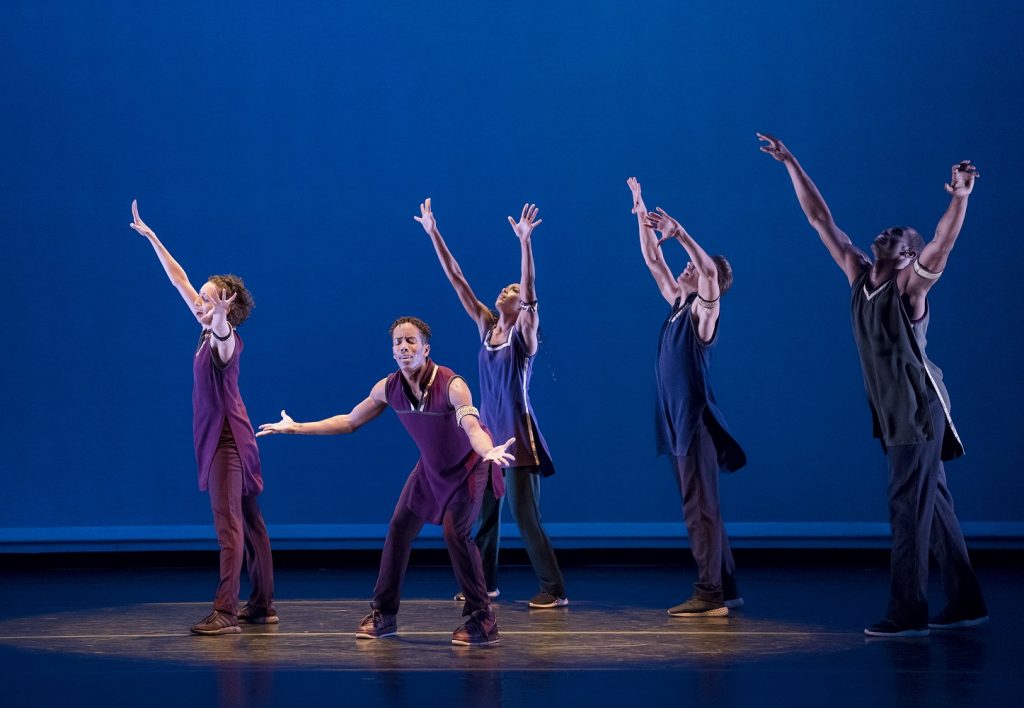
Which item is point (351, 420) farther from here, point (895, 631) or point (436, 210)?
point (436, 210)

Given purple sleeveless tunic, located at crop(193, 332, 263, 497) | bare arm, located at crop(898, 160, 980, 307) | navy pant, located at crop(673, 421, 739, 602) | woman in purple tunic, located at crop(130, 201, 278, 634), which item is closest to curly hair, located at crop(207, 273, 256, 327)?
woman in purple tunic, located at crop(130, 201, 278, 634)

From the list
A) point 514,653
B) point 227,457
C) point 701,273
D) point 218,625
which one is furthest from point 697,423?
point 218,625

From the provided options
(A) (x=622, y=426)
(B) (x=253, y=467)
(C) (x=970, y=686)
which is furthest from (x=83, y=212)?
(C) (x=970, y=686)

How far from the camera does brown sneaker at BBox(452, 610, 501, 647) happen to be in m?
3.86

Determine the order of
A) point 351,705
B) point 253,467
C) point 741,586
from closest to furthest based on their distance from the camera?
point 351,705, point 253,467, point 741,586

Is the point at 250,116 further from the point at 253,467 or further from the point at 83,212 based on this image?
the point at 253,467

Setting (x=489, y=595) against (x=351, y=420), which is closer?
(x=351, y=420)

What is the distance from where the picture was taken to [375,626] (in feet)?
13.2

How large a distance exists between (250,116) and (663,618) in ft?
11.6

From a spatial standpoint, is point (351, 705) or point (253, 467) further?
point (253, 467)

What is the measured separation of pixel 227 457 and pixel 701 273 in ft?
6.20

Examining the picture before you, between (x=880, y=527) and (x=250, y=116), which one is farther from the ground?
(x=250, y=116)

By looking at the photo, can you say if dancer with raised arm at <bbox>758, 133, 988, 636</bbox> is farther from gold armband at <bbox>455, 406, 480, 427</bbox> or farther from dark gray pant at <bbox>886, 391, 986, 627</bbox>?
gold armband at <bbox>455, 406, 480, 427</bbox>

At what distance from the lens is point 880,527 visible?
6074 mm
